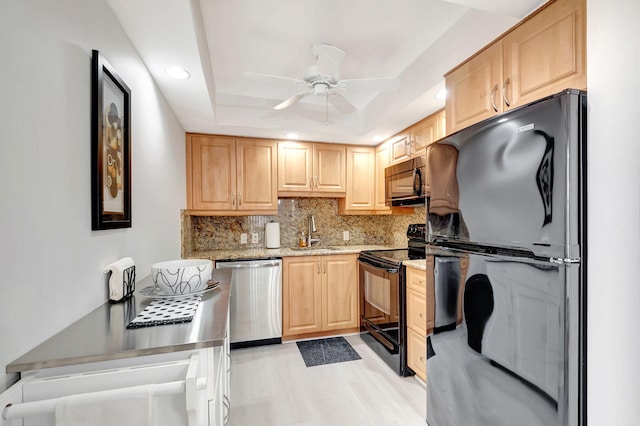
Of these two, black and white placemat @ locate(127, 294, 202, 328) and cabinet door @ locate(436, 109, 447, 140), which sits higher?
cabinet door @ locate(436, 109, 447, 140)

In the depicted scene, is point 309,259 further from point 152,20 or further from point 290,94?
point 152,20

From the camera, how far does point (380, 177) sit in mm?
3494

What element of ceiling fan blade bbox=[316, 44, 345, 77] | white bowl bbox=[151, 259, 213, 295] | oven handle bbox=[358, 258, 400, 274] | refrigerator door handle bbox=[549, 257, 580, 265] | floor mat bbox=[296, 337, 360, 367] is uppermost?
ceiling fan blade bbox=[316, 44, 345, 77]

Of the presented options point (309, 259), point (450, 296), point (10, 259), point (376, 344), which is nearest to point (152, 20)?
point (10, 259)

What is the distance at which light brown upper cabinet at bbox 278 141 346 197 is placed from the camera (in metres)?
3.31

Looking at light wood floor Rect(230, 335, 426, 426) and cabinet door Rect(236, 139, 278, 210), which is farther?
cabinet door Rect(236, 139, 278, 210)

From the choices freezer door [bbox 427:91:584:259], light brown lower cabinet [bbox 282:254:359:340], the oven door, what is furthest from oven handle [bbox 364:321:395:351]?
freezer door [bbox 427:91:584:259]

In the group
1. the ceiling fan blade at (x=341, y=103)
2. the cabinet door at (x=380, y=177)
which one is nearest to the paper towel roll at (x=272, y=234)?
the cabinet door at (x=380, y=177)

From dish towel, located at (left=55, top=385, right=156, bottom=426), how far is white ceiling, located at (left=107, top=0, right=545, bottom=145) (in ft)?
4.61

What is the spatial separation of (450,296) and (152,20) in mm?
1941

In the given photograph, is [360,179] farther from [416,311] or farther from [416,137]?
[416,311]

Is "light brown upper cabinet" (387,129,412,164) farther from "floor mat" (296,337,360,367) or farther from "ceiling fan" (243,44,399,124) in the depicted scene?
"floor mat" (296,337,360,367)

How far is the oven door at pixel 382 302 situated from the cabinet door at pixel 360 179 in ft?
2.48

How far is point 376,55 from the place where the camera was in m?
2.17
